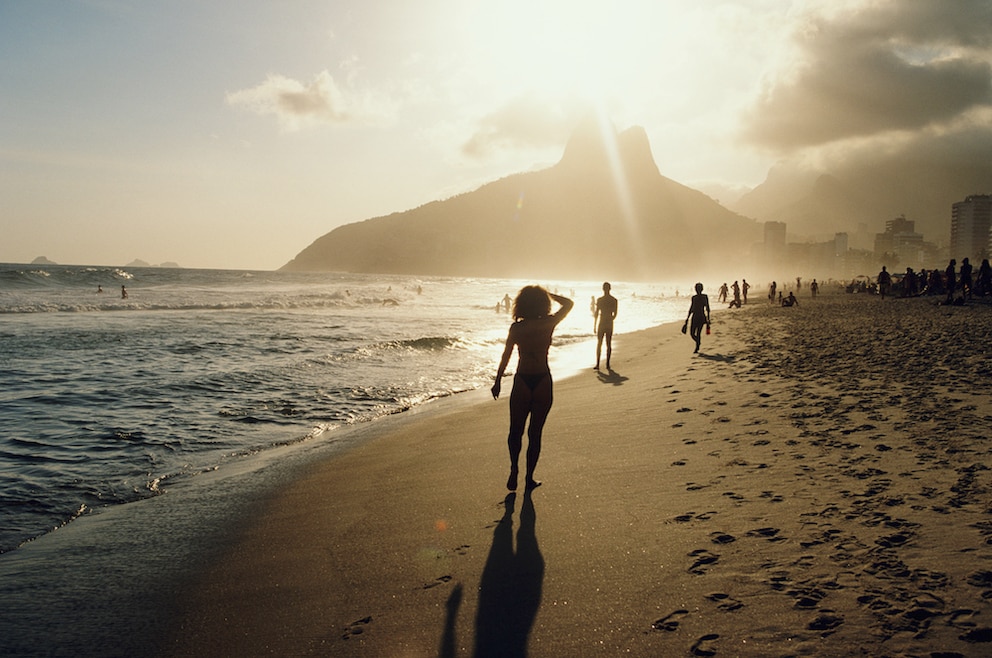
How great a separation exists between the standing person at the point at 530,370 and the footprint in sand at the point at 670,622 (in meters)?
2.44

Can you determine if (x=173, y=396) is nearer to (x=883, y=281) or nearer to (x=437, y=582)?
(x=437, y=582)

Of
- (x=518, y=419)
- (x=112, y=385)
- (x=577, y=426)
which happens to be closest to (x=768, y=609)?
(x=518, y=419)

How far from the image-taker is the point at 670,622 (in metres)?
2.95

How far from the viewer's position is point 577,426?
8117 millimetres

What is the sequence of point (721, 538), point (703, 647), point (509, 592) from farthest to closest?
point (721, 538) < point (509, 592) < point (703, 647)

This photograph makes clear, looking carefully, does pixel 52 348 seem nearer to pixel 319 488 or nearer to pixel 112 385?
pixel 112 385

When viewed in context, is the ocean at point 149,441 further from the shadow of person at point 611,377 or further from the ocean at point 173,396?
the shadow of person at point 611,377

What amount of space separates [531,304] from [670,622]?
3.10m

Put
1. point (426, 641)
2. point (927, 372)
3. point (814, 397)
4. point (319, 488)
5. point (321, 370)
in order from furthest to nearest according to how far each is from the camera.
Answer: point (321, 370)
point (927, 372)
point (814, 397)
point (319, 488)
point (426, 641)

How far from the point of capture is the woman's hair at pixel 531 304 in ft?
17.8

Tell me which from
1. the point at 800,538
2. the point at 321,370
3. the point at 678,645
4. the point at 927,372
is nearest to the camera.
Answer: the point at 678,645

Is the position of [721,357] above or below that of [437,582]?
above

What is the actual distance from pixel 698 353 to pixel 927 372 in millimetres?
6986

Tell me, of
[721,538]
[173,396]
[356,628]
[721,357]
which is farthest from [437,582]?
[721,357]
